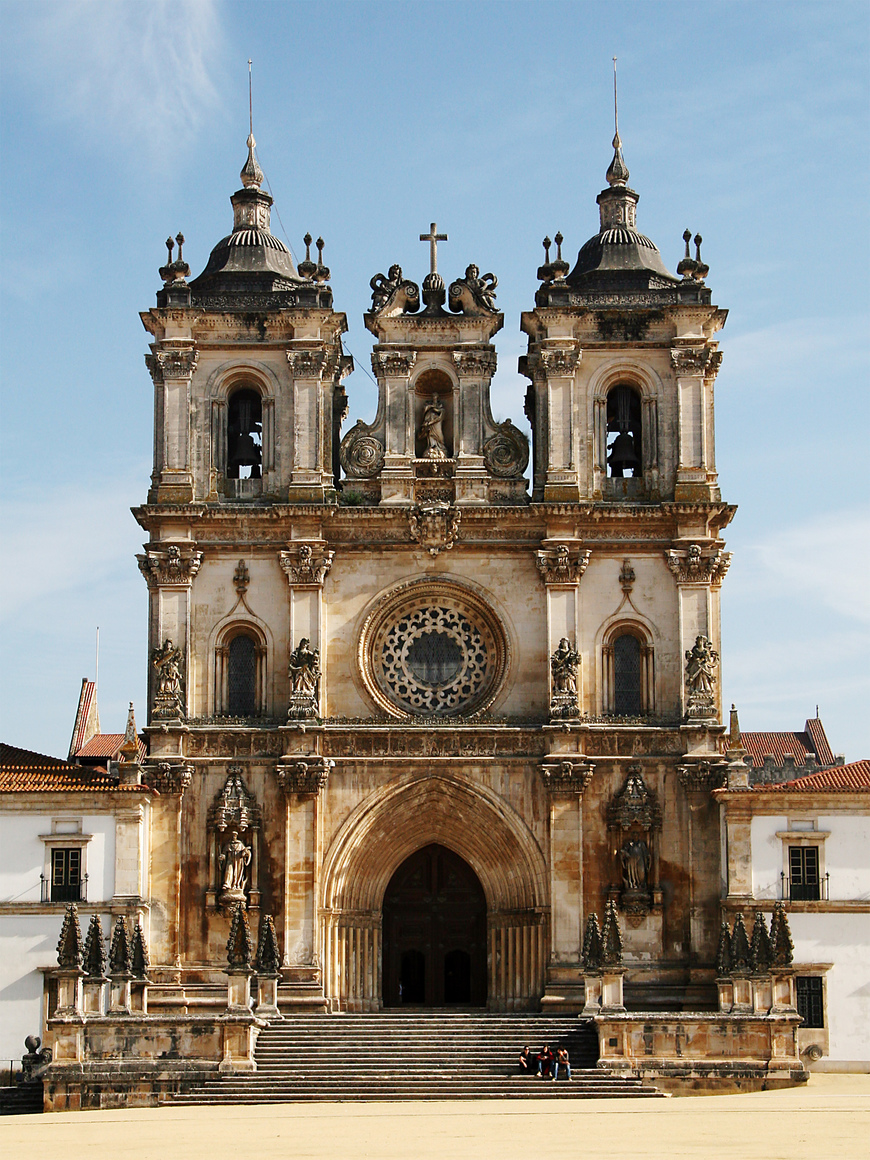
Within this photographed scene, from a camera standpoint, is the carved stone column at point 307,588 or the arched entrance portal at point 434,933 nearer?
the carved stone column at point 307,588

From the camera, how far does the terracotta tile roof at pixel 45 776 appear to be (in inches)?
1826

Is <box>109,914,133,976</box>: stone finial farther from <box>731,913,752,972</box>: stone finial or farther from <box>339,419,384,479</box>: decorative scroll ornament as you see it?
<box>731,913,752,972</box>: stone finial

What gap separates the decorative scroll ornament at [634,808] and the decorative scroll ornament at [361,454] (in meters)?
10.2

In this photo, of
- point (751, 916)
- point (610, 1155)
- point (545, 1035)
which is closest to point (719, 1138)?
point (610, 1155)

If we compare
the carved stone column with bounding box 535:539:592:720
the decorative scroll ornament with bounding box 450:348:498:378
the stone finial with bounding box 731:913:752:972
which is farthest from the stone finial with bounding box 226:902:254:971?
the decorative scroll ornament with bounding box 450:348:498:378

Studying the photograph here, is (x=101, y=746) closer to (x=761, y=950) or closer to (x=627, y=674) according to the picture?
(x=627, y=674)

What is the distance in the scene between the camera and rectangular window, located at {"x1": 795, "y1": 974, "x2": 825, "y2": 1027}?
147ft

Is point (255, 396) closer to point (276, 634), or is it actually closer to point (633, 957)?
A: point (276, 634)

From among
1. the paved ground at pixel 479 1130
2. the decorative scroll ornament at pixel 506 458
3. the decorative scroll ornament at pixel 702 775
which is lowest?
the paved ground at pixel 479 1130

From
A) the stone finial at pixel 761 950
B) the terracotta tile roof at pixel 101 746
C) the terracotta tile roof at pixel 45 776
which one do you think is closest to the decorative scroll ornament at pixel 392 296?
the terracotta tile roof at pixel 45 776

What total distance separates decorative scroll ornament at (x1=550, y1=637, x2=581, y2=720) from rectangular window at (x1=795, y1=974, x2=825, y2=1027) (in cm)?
818

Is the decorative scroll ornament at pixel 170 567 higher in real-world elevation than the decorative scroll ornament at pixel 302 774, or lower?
higher

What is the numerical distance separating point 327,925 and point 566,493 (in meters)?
12.1

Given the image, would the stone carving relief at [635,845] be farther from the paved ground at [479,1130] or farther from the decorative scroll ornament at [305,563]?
the decorative scroll ornament at [305,563]
